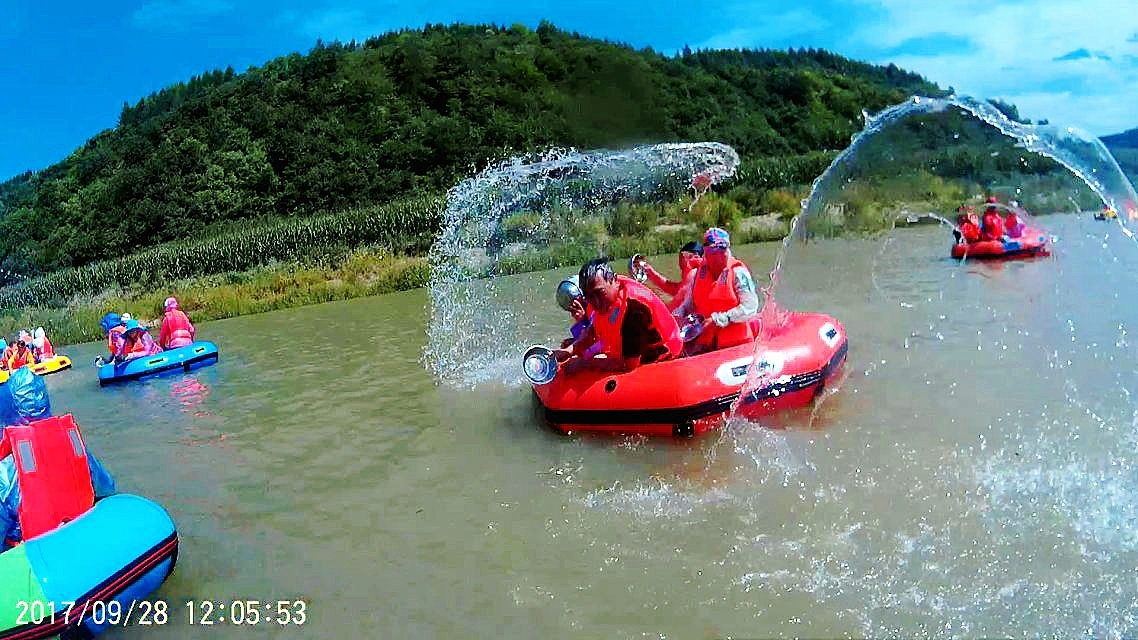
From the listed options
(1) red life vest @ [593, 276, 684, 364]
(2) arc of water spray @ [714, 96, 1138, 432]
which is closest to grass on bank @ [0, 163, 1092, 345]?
(1) red life vest @ [593, 276, 684, 364]

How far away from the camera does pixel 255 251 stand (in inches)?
1032

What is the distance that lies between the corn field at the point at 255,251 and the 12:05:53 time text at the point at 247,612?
20534 mm

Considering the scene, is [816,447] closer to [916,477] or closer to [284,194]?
[916,477]

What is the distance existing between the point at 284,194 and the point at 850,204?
38.8 meters

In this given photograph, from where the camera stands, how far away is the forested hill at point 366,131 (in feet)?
129

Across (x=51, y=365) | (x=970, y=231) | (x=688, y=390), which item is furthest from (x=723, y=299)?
(x=51, y=365)

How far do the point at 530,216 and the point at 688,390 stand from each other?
1686 cm

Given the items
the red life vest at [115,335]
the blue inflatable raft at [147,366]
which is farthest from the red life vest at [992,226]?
the red life vest at [115,335]

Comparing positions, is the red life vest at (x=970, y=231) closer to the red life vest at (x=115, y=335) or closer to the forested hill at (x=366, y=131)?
the red life vest at (x=115, y=335)

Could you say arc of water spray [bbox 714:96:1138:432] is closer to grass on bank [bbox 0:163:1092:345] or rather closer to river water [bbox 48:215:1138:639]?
river water [bbox 48:215:1138:639]

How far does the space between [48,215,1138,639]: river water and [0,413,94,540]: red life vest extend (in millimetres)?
772

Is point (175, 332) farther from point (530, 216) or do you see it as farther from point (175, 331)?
point (530, 216)

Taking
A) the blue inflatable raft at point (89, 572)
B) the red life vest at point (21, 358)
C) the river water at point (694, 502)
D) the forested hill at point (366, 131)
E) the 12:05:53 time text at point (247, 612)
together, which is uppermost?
the forested hill at point (366, 131)

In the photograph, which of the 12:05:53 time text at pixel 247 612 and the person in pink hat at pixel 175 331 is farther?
the person in pink hat at pixel 175 331
